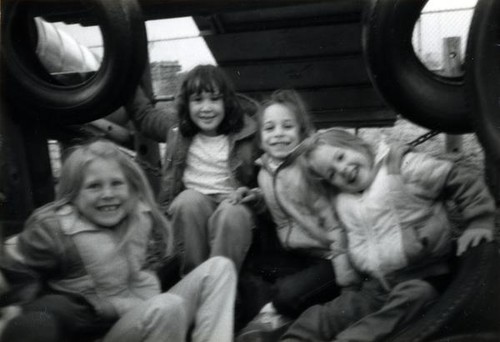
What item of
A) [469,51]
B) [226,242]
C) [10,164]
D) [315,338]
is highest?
[469,51]

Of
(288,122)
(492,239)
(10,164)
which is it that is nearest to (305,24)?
(288,122)

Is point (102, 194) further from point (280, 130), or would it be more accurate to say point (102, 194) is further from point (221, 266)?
point (280, 130)

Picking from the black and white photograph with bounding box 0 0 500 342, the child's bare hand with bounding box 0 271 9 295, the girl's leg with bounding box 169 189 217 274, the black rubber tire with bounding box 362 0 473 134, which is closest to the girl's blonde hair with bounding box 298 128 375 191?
the black and white photograph with bounding box 0 0 500 342

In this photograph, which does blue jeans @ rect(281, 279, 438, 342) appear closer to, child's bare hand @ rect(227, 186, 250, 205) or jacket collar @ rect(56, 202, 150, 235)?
child's bare hand @ rect(227, 186, 250, 205)

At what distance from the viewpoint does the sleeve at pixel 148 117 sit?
5.72 ft

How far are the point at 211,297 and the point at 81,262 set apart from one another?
0.30 metres

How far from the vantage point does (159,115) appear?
1.77m

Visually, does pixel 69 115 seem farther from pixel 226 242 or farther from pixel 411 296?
pixel 411 296

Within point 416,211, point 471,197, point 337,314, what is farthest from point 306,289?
point 471,197

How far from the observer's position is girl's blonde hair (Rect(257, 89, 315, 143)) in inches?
63.0

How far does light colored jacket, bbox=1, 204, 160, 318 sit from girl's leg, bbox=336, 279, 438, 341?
47 cm

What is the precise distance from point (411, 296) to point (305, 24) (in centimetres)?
65

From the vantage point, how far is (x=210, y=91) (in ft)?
5.32

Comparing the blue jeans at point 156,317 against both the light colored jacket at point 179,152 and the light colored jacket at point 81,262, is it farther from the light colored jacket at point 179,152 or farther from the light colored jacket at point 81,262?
the light colored jacket at point 179,152
